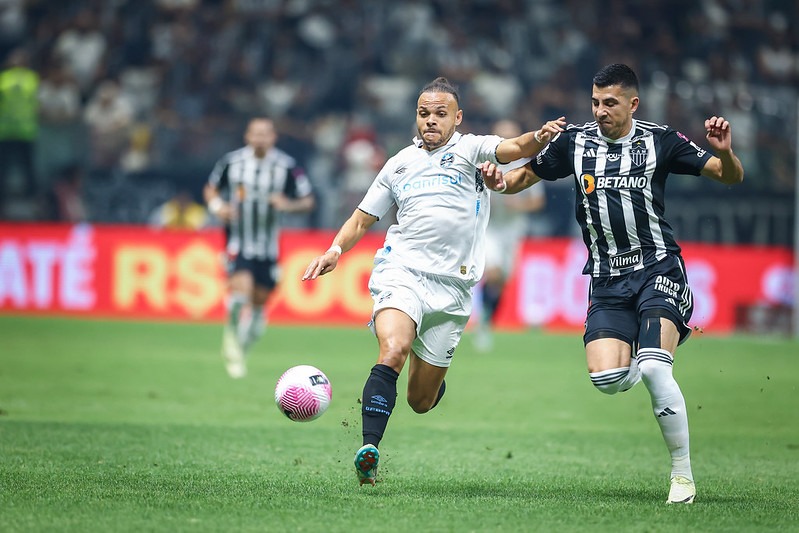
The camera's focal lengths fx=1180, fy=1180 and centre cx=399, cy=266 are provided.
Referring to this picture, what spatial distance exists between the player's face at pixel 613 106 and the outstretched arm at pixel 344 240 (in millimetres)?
1521

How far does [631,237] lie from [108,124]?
611 inches

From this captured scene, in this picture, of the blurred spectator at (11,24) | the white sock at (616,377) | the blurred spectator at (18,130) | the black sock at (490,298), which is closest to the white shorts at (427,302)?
the white sock at (616,377)

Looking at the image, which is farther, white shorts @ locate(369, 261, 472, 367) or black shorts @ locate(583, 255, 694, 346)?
white shorts @ locate(369, 261, 472, 367)

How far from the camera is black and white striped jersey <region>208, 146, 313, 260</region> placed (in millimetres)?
13609

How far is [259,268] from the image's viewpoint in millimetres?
13828

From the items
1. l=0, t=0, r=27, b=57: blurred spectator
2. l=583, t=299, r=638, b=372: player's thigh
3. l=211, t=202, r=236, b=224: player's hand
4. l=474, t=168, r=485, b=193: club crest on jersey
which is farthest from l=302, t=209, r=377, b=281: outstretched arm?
l=0, t=0, r=27, b=57: blurred spectator

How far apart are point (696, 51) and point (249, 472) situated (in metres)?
18.7

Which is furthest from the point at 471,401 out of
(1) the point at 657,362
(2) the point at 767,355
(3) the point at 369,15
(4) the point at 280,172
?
(3) the point at 369,15

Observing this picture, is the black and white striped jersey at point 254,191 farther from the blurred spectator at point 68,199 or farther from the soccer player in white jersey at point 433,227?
the blurred spectator at point 68,199

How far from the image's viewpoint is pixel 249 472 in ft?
22.8

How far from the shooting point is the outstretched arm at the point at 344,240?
22.0ft

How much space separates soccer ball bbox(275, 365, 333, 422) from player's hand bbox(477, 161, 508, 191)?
59.0 inches

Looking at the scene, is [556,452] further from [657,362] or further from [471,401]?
[471,401]

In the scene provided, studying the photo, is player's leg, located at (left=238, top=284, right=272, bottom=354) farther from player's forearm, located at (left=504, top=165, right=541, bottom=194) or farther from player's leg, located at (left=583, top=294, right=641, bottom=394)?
player's leg, located at (left=583, top=294, right=641, bottom=394)
